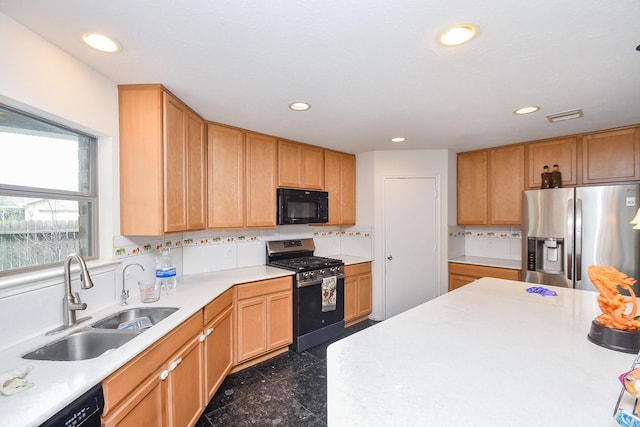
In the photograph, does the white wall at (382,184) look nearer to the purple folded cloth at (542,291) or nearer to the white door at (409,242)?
the white door at (409,242)

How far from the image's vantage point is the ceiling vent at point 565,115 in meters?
2.45

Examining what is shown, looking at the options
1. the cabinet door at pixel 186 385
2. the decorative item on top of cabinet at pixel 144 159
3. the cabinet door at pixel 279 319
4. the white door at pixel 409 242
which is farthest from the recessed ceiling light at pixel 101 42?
the white door at pixel 409 242

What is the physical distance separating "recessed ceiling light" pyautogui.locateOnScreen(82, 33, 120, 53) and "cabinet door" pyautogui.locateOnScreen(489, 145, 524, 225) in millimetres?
3873

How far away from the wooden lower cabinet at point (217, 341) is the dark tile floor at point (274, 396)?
14 cm

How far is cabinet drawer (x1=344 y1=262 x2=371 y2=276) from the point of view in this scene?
3616 mm

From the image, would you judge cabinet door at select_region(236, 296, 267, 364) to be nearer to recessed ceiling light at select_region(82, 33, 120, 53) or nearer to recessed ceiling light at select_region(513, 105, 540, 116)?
recessed ceiling light at select_region(82, 33, 120, 53)

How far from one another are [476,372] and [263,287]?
6.70 ft

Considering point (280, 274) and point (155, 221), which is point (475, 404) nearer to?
point (155, 221)

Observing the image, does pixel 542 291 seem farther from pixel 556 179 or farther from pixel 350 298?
pixel 350 298

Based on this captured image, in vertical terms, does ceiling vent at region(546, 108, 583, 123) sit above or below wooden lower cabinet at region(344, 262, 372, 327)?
above

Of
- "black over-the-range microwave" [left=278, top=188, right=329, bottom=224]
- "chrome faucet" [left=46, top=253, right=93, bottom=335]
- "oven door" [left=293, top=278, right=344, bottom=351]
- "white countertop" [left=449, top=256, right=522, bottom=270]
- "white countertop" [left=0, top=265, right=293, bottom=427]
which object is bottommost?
"oven door" [left=293, top=278, right=344, bottom=351]

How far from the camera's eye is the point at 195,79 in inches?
74.2

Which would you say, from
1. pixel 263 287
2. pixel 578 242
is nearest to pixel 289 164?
pixel 263 287

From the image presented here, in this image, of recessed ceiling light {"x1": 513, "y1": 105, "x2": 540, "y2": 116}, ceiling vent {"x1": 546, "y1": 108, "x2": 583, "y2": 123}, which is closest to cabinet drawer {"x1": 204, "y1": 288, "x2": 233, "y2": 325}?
recessed ceiling light {"x1": 513, "y1": 105, "x2": 540, "y2": 116}
